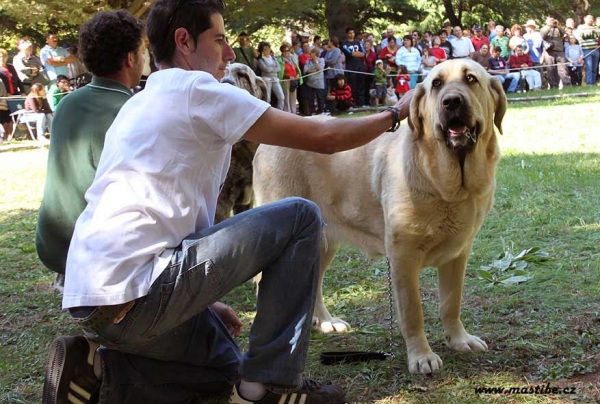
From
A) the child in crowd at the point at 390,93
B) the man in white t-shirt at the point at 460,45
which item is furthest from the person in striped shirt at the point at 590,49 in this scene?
the child in crowd at the point at 390,93

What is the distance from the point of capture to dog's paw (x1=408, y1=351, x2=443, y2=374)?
3342mm

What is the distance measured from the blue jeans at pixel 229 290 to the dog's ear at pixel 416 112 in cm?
91

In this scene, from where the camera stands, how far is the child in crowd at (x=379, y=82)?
64.8 feet

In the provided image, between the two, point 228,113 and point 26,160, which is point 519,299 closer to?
point 228,113

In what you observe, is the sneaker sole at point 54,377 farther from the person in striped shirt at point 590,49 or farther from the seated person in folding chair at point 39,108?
the person in striped shirt at point 590,49

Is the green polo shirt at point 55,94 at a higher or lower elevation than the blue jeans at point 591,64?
higher

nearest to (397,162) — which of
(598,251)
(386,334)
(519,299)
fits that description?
(386,334)

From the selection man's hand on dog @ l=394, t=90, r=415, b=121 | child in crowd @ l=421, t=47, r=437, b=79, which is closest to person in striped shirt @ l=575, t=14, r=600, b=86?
child in crowd @ l=421, t=47, r=437, b=79

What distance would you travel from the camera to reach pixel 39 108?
1697 centimetres

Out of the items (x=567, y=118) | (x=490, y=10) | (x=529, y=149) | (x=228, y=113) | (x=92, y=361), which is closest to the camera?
(x=228, y=113)

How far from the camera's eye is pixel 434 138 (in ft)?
11.4

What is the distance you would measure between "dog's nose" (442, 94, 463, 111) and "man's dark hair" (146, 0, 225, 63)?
46.2 inches

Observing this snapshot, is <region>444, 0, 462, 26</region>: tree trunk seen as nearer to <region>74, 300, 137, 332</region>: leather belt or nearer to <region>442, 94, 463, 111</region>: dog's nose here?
<region>442, 94, 463, 111</region>: dog's nose

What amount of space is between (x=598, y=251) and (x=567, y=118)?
335 inches
